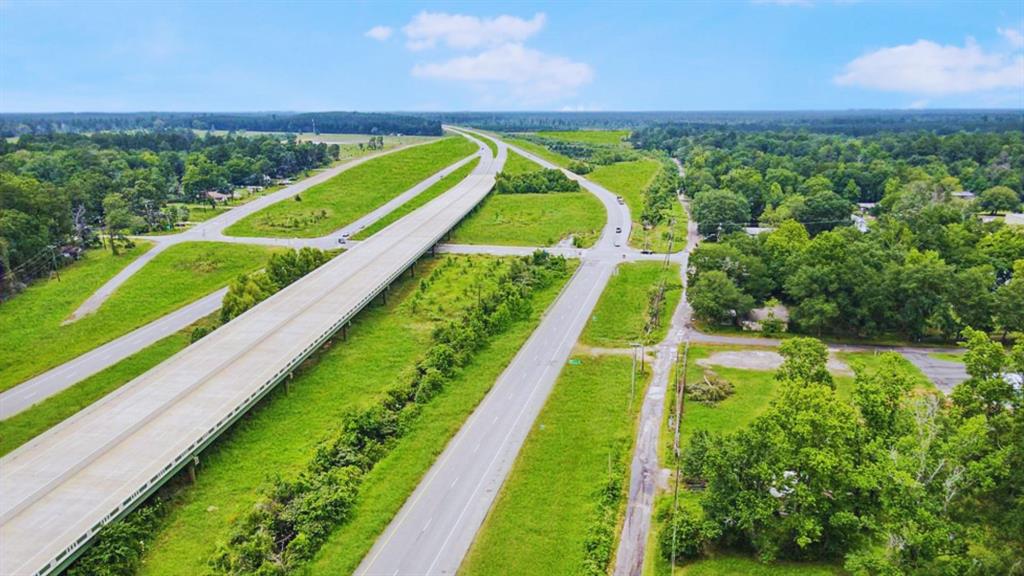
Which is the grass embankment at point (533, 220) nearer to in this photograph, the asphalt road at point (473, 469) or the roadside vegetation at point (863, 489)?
the asphalt road at point (473, 469)

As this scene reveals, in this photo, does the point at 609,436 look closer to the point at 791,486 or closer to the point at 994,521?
the point at 791,486

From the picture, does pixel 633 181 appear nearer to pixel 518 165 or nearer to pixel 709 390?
pixel 518 165

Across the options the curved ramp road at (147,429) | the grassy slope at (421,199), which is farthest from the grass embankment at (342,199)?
the curved ramp road at (147,429)

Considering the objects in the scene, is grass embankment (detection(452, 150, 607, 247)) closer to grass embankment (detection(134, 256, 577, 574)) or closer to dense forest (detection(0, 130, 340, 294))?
grass embankment (detection(134, 256, 577, 574))

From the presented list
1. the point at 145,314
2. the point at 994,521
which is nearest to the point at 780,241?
the point at 994,521

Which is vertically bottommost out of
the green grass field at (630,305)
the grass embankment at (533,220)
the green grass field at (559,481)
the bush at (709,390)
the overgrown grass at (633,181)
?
Result: the green grass field at (559,481)

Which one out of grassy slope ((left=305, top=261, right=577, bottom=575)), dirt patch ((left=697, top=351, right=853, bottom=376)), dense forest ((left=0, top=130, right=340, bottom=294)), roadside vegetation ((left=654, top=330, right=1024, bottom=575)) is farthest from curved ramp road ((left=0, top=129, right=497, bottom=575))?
dense forest ((left=0, top=130, right=340, bottom=294))
